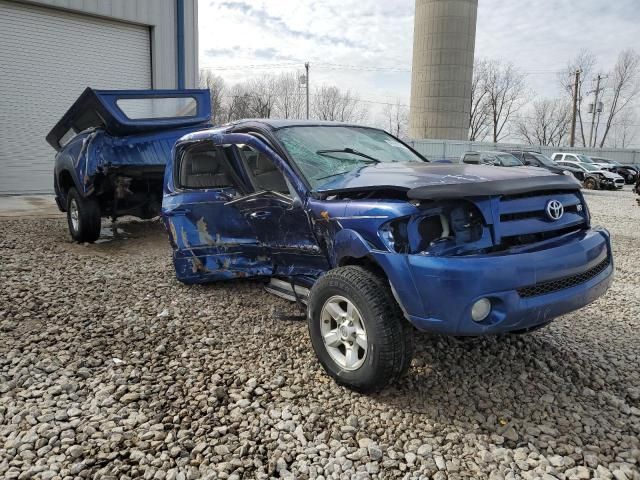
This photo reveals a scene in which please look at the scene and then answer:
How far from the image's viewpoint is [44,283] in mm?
5195

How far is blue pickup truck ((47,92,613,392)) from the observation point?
104 inches

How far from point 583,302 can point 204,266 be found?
3.13m

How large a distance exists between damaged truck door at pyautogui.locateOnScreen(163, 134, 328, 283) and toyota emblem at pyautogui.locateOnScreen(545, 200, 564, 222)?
4.65 feet

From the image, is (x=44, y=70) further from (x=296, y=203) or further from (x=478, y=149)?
(x=478, y=149)

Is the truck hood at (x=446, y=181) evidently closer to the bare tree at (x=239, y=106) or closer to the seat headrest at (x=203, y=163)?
the seat headrest at (x=203, y=163)

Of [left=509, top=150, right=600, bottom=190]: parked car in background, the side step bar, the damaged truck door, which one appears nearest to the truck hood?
the damaged truck door

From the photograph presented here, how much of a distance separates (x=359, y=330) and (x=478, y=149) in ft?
117

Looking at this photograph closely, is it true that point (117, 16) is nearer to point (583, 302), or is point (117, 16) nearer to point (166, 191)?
point (166, 191)

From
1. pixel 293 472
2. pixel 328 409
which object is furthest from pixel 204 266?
pixel 293 472

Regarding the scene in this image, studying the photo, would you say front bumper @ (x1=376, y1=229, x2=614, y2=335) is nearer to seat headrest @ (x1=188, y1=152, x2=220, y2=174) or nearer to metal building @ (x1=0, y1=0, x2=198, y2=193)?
seat headrest @ (x1=188, y1=152, x2=220, y2=174)

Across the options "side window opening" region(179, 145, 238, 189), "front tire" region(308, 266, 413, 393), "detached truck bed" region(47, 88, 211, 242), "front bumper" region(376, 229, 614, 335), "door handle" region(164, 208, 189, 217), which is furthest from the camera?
"detached truck bed" region(47, 88, 211, 242)

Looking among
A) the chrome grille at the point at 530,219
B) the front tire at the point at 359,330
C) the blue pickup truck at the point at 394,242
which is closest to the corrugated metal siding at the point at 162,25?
the blue pickup truck at the point at 394,242

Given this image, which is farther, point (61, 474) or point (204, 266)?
point (204, 266)

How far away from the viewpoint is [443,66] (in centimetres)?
4594
